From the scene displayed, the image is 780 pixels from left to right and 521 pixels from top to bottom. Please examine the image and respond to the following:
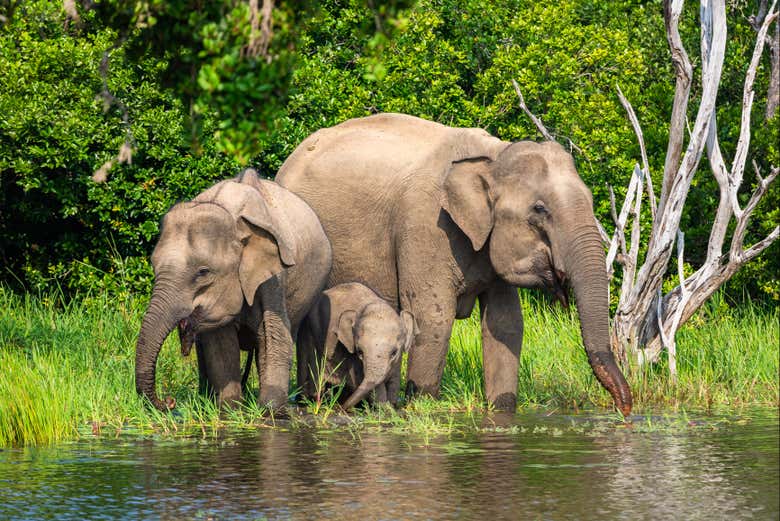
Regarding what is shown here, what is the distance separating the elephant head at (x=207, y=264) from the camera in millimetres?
10555

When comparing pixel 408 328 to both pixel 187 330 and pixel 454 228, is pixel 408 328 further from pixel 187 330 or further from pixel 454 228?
pixel 187 330

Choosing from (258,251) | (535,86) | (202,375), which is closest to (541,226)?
(258,251)

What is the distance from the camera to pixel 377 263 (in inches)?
497

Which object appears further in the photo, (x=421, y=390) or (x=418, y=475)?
(x=421, y=390)

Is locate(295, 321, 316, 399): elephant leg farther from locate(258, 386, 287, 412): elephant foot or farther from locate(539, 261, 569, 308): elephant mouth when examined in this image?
locate(539, 261, 569, 308): elephant mouth

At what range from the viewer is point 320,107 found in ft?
56.0

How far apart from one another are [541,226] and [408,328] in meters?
1.34

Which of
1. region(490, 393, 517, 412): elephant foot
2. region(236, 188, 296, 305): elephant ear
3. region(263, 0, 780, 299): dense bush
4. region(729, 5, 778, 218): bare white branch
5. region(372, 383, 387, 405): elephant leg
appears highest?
region(263, 0, 780, 299): dense bush

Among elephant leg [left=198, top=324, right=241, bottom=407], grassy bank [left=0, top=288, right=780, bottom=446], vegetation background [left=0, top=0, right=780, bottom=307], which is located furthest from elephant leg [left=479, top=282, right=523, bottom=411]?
vegetation background [left=0, top=0, right=780, bottom=307]

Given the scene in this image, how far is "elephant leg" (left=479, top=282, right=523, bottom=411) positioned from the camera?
1222 centimetres

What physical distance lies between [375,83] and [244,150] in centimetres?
1048

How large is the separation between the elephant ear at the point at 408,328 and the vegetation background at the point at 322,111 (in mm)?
4231

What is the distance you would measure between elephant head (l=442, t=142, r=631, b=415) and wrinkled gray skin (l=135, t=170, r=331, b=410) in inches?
53.3

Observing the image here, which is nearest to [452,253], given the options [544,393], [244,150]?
[544,393]
